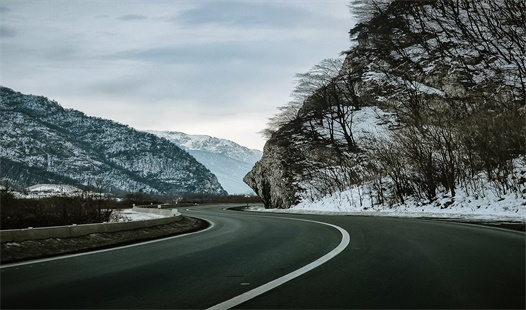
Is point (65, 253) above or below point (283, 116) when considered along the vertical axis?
below

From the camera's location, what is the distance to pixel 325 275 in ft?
20.6

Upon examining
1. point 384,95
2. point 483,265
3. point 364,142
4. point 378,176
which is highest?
point 384,95

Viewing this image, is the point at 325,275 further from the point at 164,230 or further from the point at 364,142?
the point at 364,142

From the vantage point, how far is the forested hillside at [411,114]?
24906 millimetres

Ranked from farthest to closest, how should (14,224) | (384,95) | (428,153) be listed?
(384,95) → (428,153) → (14,224)

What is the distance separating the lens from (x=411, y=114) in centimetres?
3694

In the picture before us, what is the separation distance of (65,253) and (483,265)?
26.4 feet

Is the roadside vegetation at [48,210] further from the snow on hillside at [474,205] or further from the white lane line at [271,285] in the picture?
the white lane line at [271,285]

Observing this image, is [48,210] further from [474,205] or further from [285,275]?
[474,205]

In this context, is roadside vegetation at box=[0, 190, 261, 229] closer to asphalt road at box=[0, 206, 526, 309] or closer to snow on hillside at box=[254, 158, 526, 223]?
asphalt road at box=[0, 206, 526, 309]

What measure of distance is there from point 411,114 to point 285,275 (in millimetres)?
33145

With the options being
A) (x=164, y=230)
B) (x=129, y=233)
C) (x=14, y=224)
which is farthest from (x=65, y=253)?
(x=14, y=224)

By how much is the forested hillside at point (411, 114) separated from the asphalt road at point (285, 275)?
619 inches

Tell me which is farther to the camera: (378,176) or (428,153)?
(378,176)
